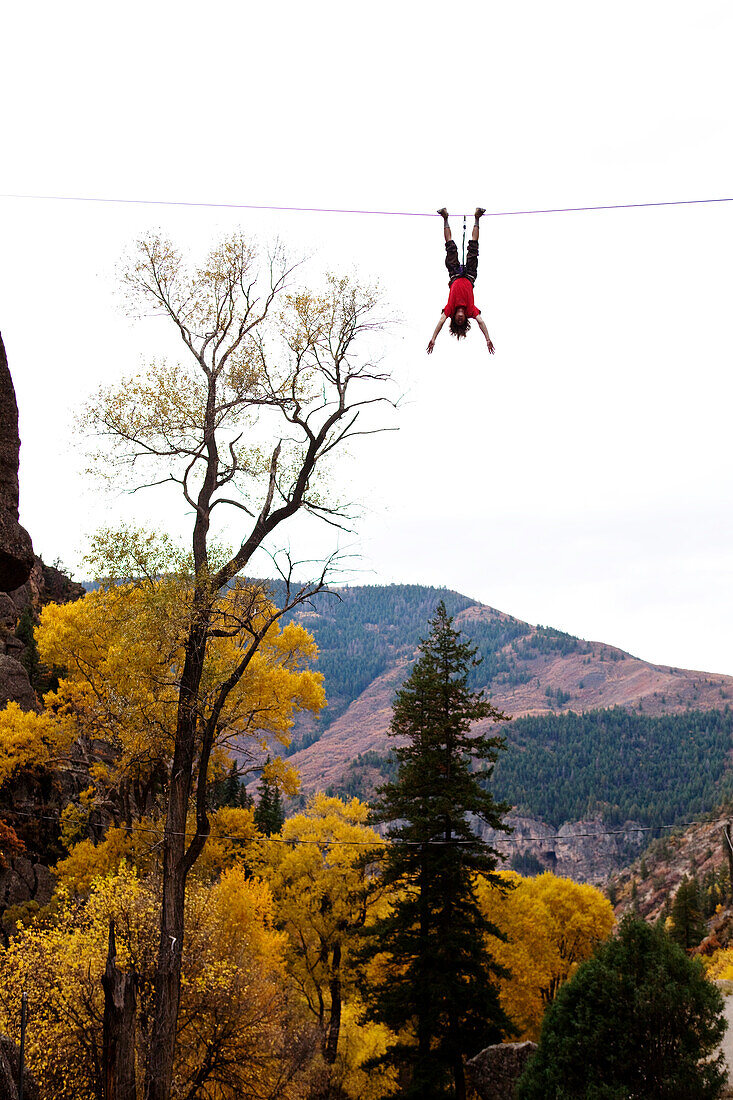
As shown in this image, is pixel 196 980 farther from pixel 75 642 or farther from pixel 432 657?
pixel 432 657

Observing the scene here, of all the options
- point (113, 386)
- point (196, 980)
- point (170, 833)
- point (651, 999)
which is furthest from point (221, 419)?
point (651, 999)

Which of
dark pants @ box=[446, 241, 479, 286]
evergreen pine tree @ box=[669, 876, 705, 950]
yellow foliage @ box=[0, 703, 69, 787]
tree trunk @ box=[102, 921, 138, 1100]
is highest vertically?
dark pants @ box=[446, 241, 479, 286]

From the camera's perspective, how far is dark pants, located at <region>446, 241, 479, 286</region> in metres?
10.8

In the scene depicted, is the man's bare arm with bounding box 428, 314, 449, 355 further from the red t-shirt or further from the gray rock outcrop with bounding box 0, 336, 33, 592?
the gray rock outcrop with bounding box 0, 336, 33, 592

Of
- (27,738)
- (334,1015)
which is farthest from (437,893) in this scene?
(27,738)

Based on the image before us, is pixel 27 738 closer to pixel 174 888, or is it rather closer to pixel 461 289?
pixel 174 888

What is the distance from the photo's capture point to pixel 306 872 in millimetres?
34500

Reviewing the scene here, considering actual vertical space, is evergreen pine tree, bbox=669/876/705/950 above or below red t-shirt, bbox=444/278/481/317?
below

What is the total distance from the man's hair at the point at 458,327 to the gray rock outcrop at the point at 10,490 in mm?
5002

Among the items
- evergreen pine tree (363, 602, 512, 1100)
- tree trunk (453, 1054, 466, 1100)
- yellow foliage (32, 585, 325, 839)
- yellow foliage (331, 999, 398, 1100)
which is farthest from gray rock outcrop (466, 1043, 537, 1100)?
yellow foliage (32, 585, 325, 839)

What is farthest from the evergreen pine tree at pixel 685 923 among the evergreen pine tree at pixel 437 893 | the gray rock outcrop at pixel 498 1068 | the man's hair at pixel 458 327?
the man's hair at pixel 458 327

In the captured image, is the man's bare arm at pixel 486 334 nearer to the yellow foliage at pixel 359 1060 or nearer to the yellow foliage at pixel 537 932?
the yellow foliage at pixel 537 932

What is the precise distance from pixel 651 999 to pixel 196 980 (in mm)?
9925

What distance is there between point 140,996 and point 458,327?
16448 mm
